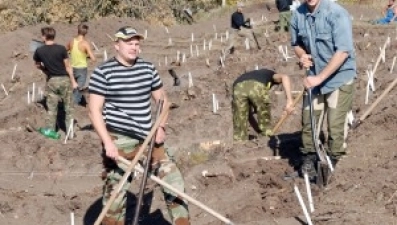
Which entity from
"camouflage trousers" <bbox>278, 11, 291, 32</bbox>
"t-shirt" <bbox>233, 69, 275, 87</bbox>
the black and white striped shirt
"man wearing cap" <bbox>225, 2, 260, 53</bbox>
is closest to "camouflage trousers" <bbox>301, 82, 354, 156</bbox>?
"t-shirt" <bbox>233, 69, 275, 87</bbox>

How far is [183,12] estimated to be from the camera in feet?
108

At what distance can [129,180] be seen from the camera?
590cm

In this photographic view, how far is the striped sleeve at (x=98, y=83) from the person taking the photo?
18.4 feet

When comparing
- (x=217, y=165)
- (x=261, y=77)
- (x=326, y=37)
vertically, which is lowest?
(x=217, y=165)

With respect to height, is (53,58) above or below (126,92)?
below

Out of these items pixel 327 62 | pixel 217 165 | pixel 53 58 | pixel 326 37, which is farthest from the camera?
pixel 53 58

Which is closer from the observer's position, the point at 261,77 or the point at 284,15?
the point at 261,77

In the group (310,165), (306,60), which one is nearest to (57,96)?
(310,165)

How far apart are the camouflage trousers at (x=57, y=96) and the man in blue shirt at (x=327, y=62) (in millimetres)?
4688

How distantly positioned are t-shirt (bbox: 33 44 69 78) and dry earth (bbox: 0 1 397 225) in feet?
3.14

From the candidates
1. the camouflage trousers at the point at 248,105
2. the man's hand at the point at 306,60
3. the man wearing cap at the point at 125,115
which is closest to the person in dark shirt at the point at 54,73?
the camouflage trousers at the point at 248,105

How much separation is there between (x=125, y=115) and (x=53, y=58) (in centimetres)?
536

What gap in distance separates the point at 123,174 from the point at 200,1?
1281 inches

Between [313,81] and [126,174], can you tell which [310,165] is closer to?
[313,81]
